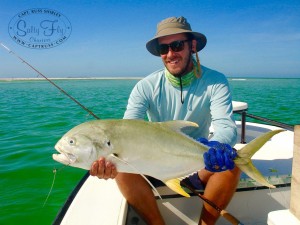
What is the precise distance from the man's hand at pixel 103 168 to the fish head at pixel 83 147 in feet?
0.13

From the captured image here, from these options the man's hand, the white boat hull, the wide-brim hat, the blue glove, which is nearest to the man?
the wide-brim hat

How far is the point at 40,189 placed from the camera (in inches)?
197

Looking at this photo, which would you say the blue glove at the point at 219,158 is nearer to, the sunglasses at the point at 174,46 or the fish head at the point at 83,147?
the fish head at the point at 83,147

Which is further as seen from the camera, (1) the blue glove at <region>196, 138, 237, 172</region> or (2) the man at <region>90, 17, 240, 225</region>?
(2) the man at <region>90, 17, 240, 225</region>

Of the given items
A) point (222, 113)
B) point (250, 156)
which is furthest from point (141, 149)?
point (222, 113)

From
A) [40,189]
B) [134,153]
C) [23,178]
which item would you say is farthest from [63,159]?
[23,178]

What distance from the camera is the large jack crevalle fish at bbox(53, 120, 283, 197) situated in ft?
6.15

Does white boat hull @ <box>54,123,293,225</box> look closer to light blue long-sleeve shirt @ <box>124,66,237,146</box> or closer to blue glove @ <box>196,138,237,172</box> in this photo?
light blue long-sleeve shirt @ <box>124,66,237,146</box>

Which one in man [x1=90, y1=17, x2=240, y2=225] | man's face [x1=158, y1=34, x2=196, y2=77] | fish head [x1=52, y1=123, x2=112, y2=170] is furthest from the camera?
man's face [x1=158, y1=34, x2=196, y2=77]

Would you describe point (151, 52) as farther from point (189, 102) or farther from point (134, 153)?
point (134, 153)

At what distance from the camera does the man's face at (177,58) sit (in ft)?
9.90

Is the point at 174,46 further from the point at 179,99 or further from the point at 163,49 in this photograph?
the point at 179,99

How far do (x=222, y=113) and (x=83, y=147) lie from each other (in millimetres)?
1454

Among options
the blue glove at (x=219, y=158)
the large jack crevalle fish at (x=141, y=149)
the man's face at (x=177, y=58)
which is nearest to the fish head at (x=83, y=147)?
the large jack crevalle fish at (x=141, y=149)
